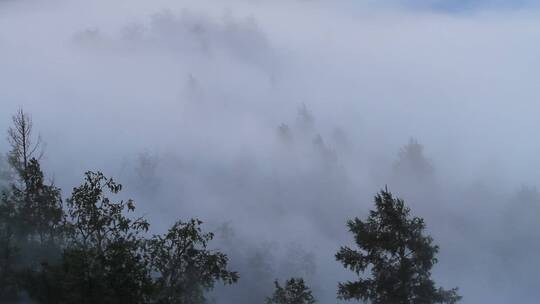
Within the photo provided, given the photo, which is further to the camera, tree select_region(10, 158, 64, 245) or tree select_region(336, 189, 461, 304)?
tree select_region(10, 158, 64, 245)

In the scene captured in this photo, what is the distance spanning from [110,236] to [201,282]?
504cm

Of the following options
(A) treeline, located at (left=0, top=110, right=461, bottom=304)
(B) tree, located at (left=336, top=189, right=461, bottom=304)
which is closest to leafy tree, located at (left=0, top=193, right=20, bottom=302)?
(A) treeline, located at (left=0, top=110, right=461, bottom=304)

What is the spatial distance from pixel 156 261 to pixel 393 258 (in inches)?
457

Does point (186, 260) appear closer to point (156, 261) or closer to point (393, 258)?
point (156, 261)

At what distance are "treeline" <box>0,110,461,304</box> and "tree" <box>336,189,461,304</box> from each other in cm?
5

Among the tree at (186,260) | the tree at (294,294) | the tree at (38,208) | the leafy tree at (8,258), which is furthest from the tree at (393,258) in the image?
the leafy tree at (8,258)

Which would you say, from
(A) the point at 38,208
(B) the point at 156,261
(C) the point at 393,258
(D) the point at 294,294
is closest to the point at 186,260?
(B) the point at 156,261

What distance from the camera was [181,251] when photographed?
25219mm

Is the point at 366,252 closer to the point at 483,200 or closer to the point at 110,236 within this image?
the point at 110,236

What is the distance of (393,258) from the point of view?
28.0 metres

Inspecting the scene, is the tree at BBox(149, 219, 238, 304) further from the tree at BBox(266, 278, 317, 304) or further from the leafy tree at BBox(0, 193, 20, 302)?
the leafy tree at BBox(0, 193, 20, 302)

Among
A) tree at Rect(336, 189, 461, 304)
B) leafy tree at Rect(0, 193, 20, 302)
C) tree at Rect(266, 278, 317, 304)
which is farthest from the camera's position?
tree at Rect(266, 278, 317, 304)

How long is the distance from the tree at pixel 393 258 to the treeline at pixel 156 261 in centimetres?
5

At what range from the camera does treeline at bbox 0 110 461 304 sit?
20.7m
